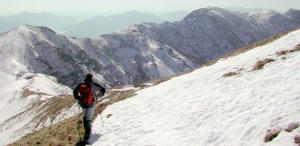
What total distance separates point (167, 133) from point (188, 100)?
4893 mm

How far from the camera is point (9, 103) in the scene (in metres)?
93.2


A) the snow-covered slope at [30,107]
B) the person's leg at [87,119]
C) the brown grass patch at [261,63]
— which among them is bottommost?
the snow-covered slope at [30,107]

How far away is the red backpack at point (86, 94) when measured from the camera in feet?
47.2

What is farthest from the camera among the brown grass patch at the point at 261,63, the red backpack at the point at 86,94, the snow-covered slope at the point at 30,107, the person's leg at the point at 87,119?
the snow-covered slope at the point at 30,107

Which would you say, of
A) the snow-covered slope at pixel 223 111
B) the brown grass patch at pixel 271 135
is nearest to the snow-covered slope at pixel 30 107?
the snow-covered slope at pixel 223 111

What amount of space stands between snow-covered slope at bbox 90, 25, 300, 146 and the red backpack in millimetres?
2438

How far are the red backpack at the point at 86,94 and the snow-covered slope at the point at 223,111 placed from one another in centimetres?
244

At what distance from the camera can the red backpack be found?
14.4 metres

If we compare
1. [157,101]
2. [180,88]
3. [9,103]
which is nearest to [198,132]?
[157,101]

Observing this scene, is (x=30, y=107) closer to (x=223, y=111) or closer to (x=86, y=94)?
(x=86, y=94)

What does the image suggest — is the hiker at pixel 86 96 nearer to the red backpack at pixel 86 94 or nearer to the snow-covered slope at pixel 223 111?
the red backpack at pixel 86 94

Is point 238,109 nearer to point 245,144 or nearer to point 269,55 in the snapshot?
point 245,144

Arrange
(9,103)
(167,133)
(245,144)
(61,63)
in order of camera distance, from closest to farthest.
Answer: (245,144) → (167,133) → (9,103) → (61,63)

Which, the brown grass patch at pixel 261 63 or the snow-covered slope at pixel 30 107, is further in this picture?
the snow-covered slope at pixel 30 107
